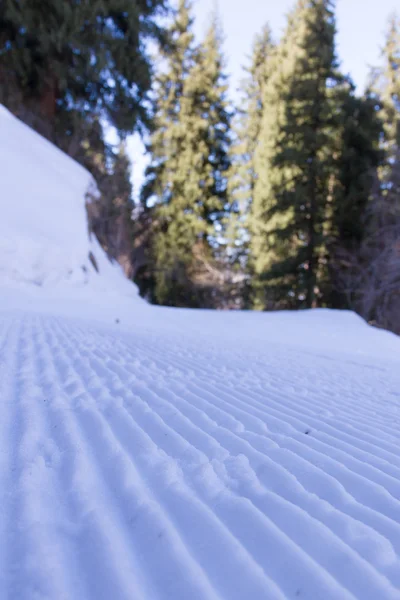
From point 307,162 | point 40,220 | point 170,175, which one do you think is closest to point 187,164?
point 170,175

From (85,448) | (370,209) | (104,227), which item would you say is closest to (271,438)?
(85,448)

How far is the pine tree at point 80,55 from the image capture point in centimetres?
1310

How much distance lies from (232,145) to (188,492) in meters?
24.7

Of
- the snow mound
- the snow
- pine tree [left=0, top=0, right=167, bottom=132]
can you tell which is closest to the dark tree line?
pine tree [left=0, top=0, right=167, bottom=132]

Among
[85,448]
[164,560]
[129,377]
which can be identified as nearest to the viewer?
[164,560]

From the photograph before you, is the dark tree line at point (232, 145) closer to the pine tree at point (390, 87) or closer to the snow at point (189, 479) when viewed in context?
the pine tree at point (390, 87)

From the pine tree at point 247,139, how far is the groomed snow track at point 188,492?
766 inches

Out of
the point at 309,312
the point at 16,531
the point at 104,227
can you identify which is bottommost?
the point at 16,531

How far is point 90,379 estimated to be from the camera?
329 centimetres

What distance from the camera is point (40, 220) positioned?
40.6 feet

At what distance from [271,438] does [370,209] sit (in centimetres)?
1649

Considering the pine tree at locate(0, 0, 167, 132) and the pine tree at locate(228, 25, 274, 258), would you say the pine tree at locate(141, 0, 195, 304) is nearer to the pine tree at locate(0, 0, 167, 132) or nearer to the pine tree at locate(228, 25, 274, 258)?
the pine tree at locate(228, 25, 274, 258)

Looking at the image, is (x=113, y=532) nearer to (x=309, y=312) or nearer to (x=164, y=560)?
(x=164, y=560)

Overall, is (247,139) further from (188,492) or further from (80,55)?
(188,492)
